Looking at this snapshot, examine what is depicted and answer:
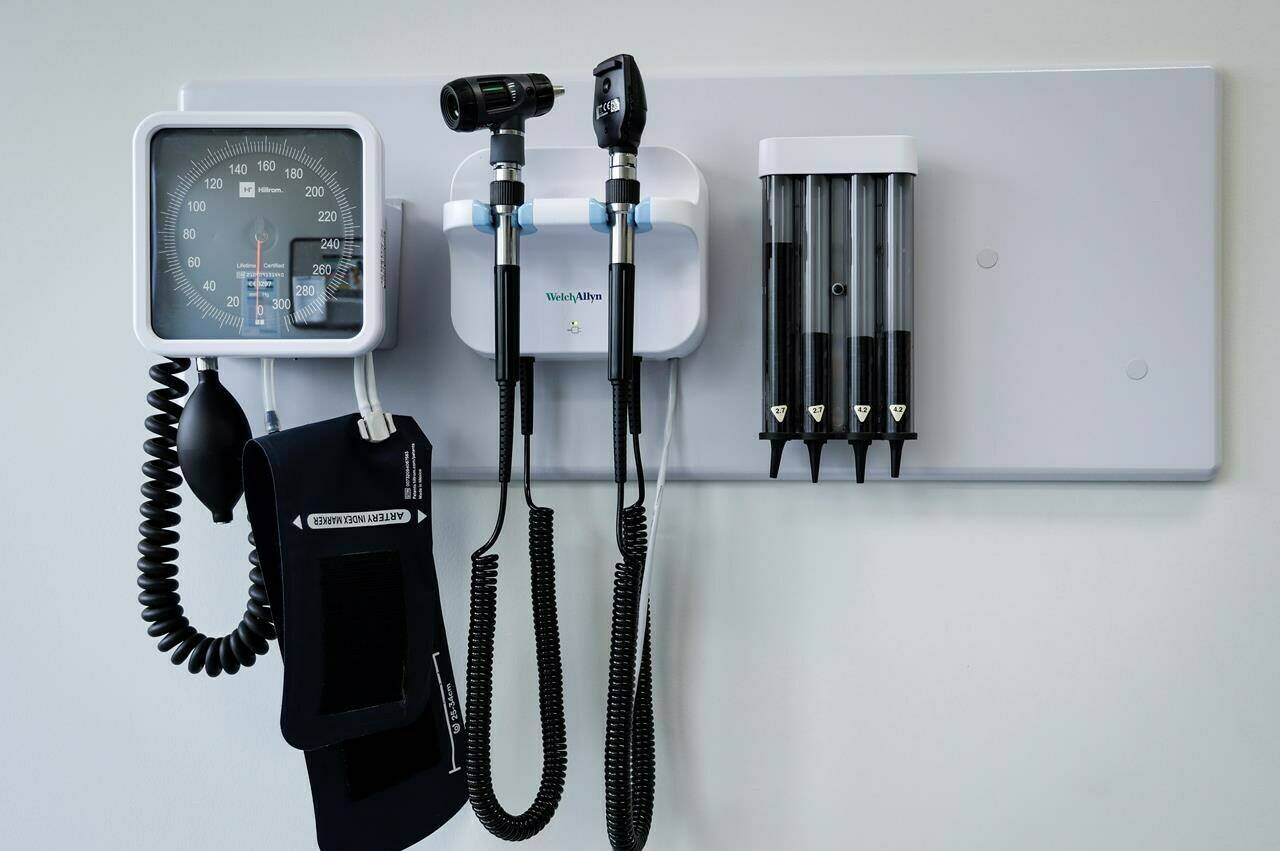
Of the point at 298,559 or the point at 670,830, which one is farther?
the point at 670,830

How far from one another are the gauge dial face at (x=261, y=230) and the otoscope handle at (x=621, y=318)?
0.66 ft

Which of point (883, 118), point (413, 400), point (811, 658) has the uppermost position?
point (883, 118)

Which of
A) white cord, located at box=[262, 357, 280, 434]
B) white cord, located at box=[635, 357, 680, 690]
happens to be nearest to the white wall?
white cord, located at box=[635, 357, 680, 690]

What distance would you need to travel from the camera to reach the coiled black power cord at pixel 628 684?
707mm

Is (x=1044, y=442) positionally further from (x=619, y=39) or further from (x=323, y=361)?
(x=323, y=361)

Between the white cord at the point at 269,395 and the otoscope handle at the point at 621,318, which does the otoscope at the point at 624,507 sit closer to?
the otoscope handle at the point at 621,318

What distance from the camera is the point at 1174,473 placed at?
2.47ft

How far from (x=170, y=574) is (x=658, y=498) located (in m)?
0.42

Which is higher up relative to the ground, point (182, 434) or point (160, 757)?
point (182, 434)

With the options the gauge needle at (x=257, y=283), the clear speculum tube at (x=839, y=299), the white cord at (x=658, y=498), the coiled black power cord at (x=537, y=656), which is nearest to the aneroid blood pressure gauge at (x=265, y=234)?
the gauge needle at (x=257, y=283)

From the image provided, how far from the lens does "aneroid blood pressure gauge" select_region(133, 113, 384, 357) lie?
691 mm

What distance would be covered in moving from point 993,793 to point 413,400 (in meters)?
0.63

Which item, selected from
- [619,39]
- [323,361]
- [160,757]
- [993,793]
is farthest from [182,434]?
[993,793]

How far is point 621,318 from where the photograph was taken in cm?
68
